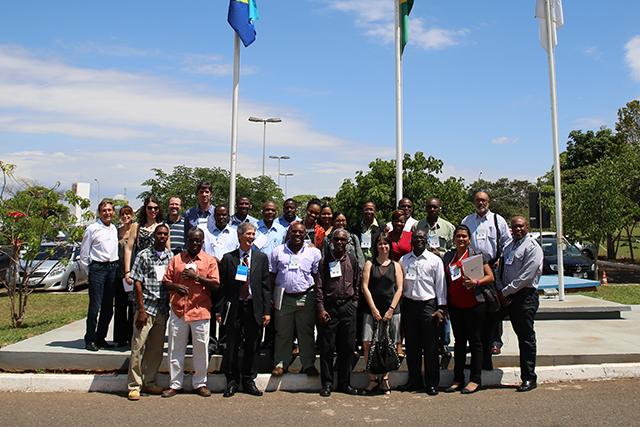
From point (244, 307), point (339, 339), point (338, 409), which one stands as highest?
point (244, 307)

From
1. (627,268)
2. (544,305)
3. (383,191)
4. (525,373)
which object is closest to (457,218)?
(383,191)

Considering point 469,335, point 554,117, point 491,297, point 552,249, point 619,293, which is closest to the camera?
point 491,297

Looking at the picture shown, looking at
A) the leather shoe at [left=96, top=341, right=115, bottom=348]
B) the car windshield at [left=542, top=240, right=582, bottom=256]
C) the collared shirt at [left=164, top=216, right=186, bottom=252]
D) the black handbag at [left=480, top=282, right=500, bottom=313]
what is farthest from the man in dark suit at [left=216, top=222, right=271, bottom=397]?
the car windshield at [left=542, top=240, right=582, bottom=256]

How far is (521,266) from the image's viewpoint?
19.3 ft

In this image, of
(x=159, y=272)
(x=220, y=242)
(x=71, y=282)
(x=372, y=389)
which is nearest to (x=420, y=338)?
(x=372, y=389)

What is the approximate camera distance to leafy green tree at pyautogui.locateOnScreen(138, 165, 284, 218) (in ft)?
90.8

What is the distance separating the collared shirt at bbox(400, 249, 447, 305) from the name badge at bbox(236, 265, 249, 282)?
6.14ft

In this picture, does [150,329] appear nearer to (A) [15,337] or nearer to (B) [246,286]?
(B) [246,286]

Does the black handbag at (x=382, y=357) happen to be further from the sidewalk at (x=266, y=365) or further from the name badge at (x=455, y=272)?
the name badge at (x=455, y=272)

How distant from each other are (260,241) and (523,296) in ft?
11.1

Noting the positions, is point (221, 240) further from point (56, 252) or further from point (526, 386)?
point (56, 252)

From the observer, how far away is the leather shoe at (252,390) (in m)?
5.68

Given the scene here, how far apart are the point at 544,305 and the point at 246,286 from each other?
6.94 m

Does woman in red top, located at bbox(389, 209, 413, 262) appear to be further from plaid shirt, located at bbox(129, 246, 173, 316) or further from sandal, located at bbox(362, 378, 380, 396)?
plaid shirt, located at bbox(129, 246, 173, 316)
